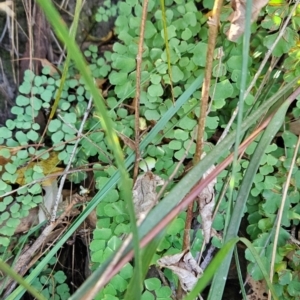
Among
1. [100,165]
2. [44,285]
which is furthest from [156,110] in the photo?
[44,285]

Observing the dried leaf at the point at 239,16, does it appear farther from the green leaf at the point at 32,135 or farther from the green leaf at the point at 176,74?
the green leaf at the point at 32,135

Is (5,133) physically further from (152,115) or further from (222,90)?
(222,90)

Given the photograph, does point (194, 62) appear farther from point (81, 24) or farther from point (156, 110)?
point (81, 24)

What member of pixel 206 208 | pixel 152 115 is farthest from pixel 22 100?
pixel 206 208

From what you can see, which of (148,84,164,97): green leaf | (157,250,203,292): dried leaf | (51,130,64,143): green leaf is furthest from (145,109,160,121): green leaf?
(157,250,203,292): dried leaf

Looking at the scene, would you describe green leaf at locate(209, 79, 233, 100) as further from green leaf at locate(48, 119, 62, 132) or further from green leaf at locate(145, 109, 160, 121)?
green leaf at locate(48, 119, 62, 132)

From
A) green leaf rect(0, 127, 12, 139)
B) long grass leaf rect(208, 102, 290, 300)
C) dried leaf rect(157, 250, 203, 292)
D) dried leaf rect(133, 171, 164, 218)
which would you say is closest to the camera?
long grass leaf rect(208, 102, 290, 300)
